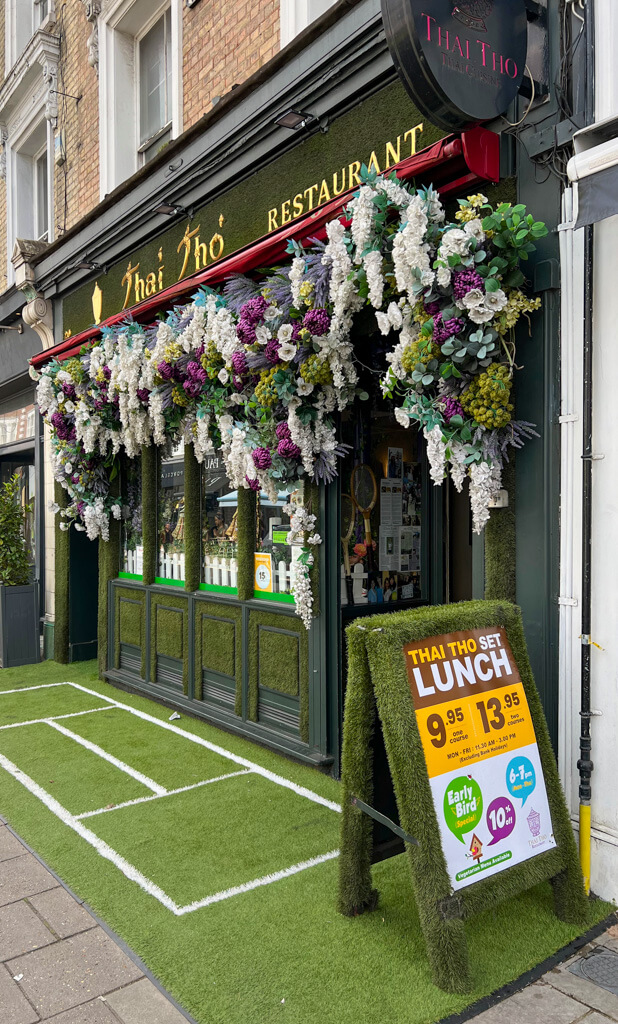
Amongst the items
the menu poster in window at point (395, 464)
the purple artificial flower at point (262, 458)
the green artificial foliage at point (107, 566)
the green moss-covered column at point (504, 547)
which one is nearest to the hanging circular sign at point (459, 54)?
the green moss-covered column at point (504, 547)

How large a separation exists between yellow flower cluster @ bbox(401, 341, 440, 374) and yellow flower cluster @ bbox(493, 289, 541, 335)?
328 mm

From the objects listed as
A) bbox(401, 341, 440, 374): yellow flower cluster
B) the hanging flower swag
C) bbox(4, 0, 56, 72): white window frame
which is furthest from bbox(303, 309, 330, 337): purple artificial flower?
bbox(4, 0, 56, 72): white window frame

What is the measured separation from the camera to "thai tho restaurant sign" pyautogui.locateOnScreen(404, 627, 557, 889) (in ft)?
9.96

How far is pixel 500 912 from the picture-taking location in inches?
138

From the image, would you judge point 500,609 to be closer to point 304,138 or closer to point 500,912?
point 500,912

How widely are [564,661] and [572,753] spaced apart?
1.50 ft

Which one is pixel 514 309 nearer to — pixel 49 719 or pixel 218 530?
pixel 218 530

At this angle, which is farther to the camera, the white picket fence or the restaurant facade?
the white picket fence

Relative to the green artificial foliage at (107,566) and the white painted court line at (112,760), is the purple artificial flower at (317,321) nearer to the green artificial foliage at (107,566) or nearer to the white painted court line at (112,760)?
the white painted court line at (112,760)

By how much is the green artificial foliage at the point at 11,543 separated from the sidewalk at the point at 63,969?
5.69 metres

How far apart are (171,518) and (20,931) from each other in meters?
4.58

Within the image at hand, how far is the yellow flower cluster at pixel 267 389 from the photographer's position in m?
5.00

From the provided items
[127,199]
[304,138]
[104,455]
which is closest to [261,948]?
[304,138]

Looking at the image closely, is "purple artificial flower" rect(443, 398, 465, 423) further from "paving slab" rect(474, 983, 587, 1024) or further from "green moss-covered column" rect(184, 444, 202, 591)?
"green moss-covered column" rect(184, 444, 202, 591)
